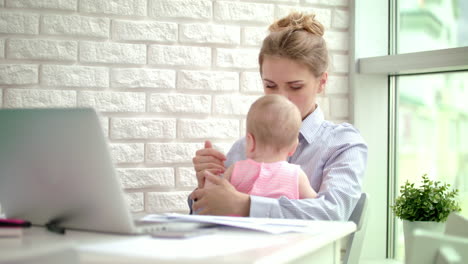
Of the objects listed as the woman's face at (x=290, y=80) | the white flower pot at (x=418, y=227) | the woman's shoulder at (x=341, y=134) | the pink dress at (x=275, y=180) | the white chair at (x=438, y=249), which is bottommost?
the white flower pot at (x=418, y=227)

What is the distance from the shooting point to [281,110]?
1.78 metres

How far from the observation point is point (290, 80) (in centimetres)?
214

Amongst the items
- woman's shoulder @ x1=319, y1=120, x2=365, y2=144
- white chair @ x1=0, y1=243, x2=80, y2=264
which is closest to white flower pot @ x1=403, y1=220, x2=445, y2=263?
woman's shoulder @ x1=319, y1=120, x2=365, y2=144

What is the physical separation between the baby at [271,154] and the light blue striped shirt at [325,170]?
0.26 ft

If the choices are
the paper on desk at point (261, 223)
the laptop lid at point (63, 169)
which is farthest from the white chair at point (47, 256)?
the paper on desk at point (261, 223)

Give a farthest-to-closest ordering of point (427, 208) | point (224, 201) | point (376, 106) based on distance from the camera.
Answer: point (376, 106) < point (427, 208) < point (224, 201)

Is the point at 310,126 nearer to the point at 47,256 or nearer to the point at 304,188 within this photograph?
the point at 304,188

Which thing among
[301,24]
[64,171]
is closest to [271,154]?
[301,24]

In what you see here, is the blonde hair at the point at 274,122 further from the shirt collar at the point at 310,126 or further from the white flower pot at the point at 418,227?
the white flower pot at the point at 418,227

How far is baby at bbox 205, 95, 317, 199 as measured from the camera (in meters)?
1.76

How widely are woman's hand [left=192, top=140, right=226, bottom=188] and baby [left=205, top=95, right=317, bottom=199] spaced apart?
112mm

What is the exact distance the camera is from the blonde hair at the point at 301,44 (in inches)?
84.7

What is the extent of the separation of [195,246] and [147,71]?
1845mm

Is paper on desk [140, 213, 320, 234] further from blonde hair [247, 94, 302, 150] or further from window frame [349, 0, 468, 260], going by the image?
window frame [349, 0, 468, 260]
